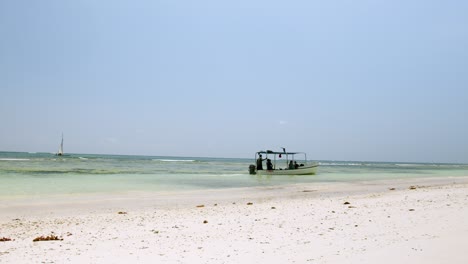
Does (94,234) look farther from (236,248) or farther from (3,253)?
(236,248)

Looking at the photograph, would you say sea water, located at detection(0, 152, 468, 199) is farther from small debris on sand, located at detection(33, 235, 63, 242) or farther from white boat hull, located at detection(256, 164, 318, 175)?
small debris on sand, located at detection(33, 235, 63, 242)

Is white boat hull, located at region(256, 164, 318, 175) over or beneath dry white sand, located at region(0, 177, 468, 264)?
beneath

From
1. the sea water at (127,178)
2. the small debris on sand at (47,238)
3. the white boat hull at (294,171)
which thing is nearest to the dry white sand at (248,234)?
the small debris on sand at (47,238)

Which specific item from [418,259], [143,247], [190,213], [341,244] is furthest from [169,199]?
[418,259]

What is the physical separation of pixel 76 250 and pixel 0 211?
22.2 ft

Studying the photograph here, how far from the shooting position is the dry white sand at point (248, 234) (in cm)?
575

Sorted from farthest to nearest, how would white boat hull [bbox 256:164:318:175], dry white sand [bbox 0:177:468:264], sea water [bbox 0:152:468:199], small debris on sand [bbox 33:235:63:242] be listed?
white boat hull [bbox 256:164:318:175] → sea water [bbox 0:152:468:199] → small debris on sand [bbox 33:235:63:242] → dry white sand [bbox 0:177:468:264]

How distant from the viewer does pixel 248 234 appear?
295 inches

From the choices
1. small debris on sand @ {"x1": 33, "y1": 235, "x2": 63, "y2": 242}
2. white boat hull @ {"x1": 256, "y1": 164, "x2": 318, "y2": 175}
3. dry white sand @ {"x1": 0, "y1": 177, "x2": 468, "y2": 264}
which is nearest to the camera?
dry white sand @ {"x1": 0, "y1": 177, "x2": 468, "y2": 264}

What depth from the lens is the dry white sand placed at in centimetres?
575

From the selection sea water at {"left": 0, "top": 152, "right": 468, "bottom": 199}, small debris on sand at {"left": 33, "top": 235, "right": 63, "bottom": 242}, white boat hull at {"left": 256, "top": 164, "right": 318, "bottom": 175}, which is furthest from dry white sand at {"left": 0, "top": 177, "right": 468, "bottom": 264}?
white boat hull at {"left": 256, "top": 164, "right": 318, "bottom": 175}

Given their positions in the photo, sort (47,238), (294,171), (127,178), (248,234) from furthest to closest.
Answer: (294,171), (127,178), (248,234), (47,238)

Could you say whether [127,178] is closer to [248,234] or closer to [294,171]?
[294,171]

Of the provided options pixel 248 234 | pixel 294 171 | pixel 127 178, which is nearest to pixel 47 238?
pixel 248 234
